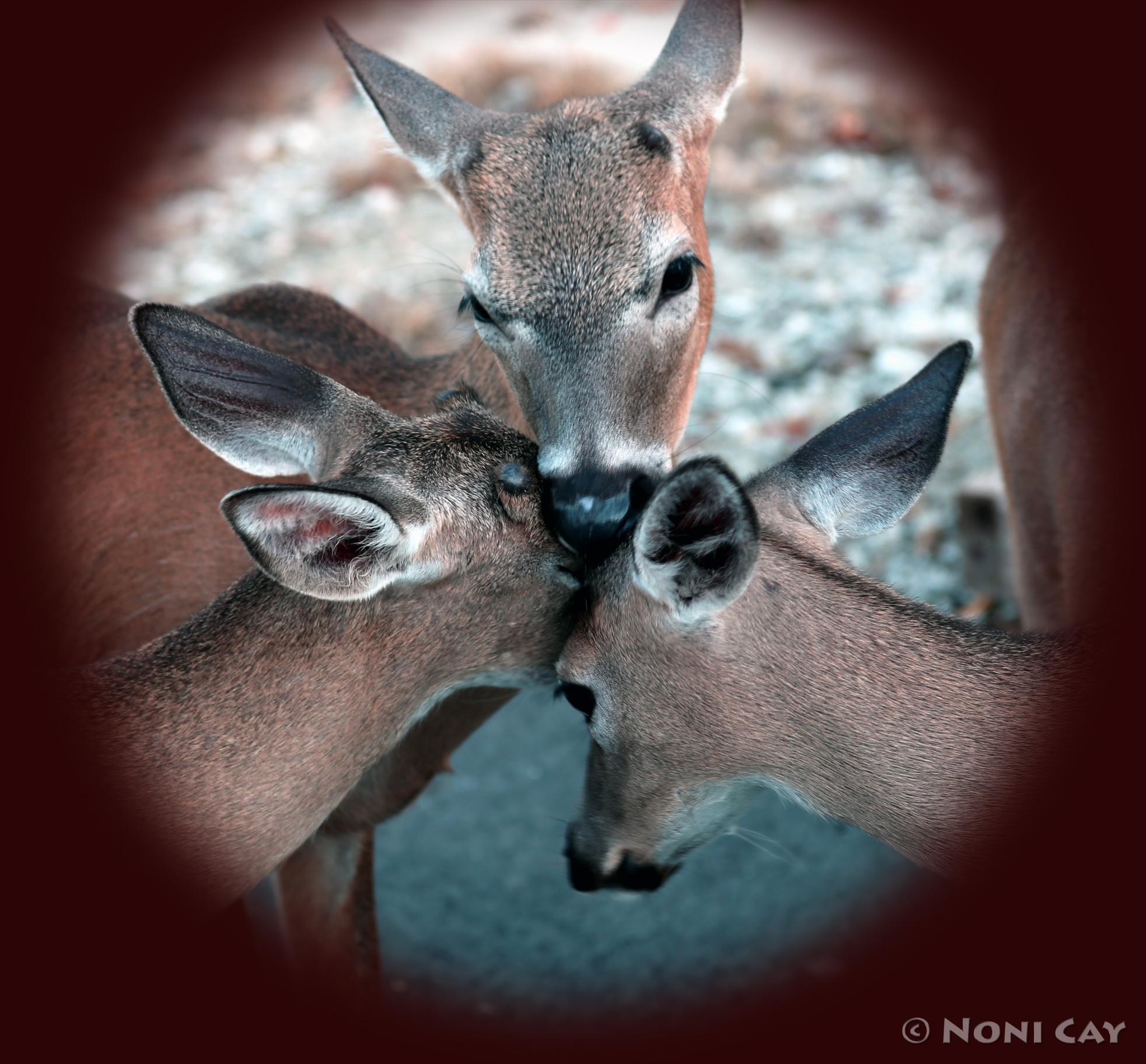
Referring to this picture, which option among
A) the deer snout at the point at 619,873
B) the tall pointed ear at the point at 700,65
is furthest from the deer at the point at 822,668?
the tall pointed ear at the point at 700,65

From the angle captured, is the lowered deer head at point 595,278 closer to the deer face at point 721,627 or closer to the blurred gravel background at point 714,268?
the deer face at point 721,627

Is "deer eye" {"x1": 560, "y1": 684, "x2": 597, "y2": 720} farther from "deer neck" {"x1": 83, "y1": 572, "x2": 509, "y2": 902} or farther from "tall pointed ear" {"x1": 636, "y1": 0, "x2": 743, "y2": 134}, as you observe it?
"tall pointed ear" {"x1": 636, "y1": 0, "x2": 743, "y2": 134}

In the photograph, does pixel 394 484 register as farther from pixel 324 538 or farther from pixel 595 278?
pixel 595 278

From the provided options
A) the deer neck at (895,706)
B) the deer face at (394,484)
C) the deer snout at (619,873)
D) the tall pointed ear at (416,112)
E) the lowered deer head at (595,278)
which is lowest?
the deer snout at (619,873)

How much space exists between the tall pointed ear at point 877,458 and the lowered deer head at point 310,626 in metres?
0.65

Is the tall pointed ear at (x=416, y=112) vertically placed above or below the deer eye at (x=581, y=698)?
above

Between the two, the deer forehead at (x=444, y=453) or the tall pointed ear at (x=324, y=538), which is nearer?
the tall pointed ear at (x=324, y=538)

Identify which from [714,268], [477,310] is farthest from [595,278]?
[714,268]

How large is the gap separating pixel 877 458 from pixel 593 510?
0.73m

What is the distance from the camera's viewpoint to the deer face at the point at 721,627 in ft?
8.70

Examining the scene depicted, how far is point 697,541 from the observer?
261 cm

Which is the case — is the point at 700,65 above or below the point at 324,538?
above

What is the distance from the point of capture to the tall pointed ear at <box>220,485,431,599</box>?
253 cm

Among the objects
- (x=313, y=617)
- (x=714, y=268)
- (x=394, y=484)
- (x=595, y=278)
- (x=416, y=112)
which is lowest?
(x=313, y=617)
